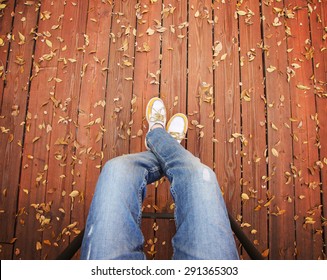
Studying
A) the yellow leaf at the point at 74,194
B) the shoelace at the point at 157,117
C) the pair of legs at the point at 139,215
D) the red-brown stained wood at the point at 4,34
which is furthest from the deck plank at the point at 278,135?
the red-brown stained wood at the point at 4,34

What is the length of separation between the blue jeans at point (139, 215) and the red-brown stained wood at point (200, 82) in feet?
2.44

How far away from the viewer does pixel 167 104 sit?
2.00 meters

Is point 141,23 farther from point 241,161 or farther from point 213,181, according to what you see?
point 213,181

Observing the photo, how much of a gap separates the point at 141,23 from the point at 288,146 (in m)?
1.57

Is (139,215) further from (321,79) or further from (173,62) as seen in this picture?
(321,79)

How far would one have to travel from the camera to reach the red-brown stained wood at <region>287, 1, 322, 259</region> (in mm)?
1850

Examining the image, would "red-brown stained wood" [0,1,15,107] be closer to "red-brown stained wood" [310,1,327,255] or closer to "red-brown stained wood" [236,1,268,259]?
"red-brown stained wood" [236,1,268,259]

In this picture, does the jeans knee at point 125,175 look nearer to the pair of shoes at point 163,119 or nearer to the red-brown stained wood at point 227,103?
the pair of shoes at point 163,119

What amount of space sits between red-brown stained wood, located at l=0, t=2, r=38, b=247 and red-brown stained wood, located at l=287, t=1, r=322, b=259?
7.01ft

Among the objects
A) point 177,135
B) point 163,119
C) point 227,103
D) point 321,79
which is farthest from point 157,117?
point 321,79

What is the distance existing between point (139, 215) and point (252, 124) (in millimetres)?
1276

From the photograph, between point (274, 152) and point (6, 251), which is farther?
point (274, 152)

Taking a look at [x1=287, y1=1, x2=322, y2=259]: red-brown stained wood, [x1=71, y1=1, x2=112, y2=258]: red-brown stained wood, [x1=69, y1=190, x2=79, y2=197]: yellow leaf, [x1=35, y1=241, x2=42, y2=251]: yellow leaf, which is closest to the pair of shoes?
[x1=71, y1=1, x2=112, y2=258]: red-brown stained wood

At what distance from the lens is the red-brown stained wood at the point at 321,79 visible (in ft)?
6.28
